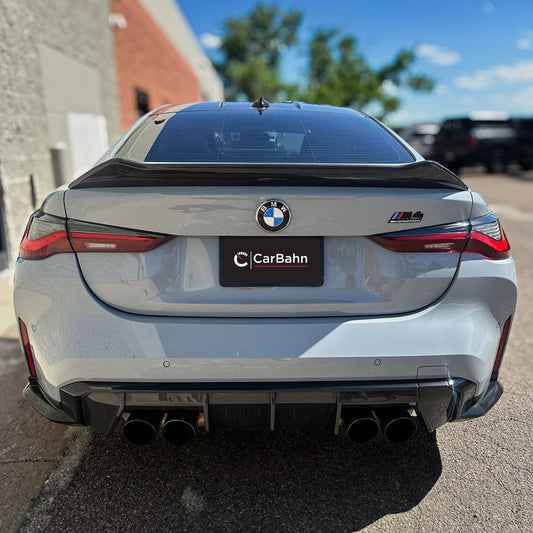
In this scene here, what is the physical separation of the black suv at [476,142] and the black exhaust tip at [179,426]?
18.3 m

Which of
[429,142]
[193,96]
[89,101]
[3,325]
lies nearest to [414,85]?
[193,96]

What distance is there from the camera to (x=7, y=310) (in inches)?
193

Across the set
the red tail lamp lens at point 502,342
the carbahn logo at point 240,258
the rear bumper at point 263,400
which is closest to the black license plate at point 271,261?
the carbahn logo at point 240,258

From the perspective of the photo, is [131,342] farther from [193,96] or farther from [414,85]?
[414,85]

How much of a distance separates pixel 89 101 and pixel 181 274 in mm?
8469

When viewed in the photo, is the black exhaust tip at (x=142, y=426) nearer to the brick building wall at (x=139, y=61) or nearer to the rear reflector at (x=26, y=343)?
the rear reflector at (x=26, y=343)

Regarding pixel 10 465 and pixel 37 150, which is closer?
pixel 10 465

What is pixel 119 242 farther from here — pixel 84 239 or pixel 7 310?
pixel 7 310

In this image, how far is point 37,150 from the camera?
709cm

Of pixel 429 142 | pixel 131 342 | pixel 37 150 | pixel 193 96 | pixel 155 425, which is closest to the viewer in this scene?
pixel 131 342

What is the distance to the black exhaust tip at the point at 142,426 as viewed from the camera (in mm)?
2152

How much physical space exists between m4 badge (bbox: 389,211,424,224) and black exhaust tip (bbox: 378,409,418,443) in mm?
774

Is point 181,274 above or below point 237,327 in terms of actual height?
above

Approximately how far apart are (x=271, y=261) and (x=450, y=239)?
0.69m
